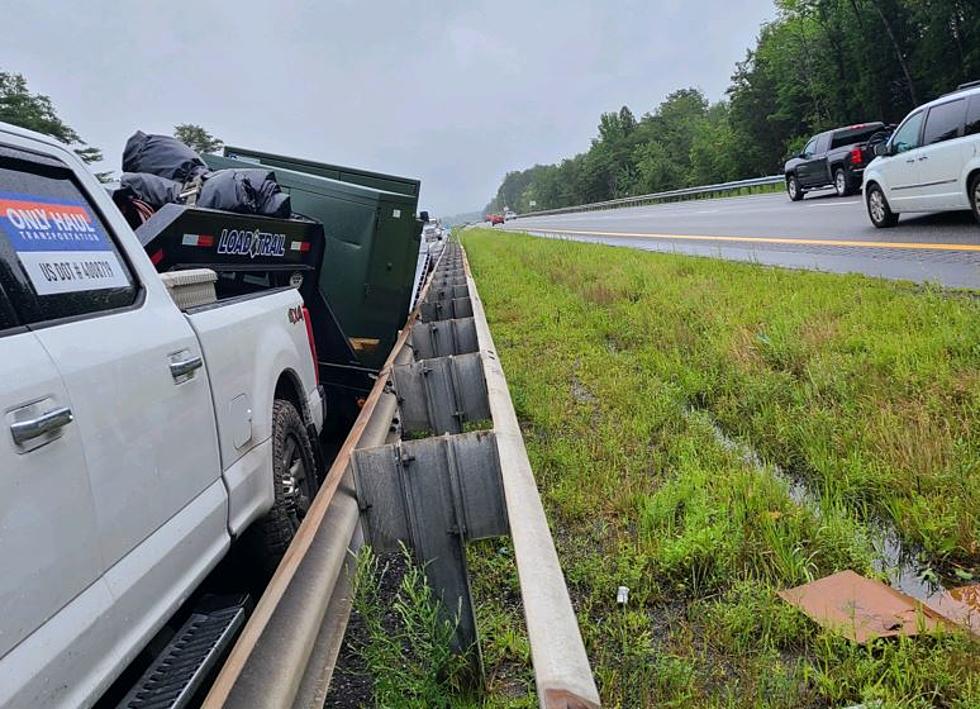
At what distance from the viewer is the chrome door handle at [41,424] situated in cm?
178

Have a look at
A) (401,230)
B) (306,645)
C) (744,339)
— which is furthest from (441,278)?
(306,645)

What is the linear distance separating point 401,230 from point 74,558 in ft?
18.4

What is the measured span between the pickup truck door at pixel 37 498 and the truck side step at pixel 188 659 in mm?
437

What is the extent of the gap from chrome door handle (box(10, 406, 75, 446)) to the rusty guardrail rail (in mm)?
691

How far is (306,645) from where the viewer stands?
1.99 m

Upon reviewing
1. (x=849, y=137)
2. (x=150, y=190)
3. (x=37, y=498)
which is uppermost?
(x=849, y=137)

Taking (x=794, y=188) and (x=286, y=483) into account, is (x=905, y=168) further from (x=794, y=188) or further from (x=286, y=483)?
(x=794, y=188)

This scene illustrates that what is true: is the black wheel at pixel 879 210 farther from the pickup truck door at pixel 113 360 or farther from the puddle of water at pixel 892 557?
the pickup truck door at pixel 113 360

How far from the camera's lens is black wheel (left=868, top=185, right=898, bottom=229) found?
12242 mm

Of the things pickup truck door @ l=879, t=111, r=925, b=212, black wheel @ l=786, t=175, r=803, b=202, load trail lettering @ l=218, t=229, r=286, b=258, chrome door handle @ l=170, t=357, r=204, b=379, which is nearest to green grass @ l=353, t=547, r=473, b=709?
chrome door handle @ l=170, t=357, r=204, b=379

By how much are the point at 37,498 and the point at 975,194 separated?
37.6ft

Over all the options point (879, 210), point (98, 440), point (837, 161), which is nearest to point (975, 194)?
point (879, 210)

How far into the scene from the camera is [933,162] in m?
10.7

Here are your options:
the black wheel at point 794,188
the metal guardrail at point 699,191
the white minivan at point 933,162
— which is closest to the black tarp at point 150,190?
the white minivan at point 933,162
